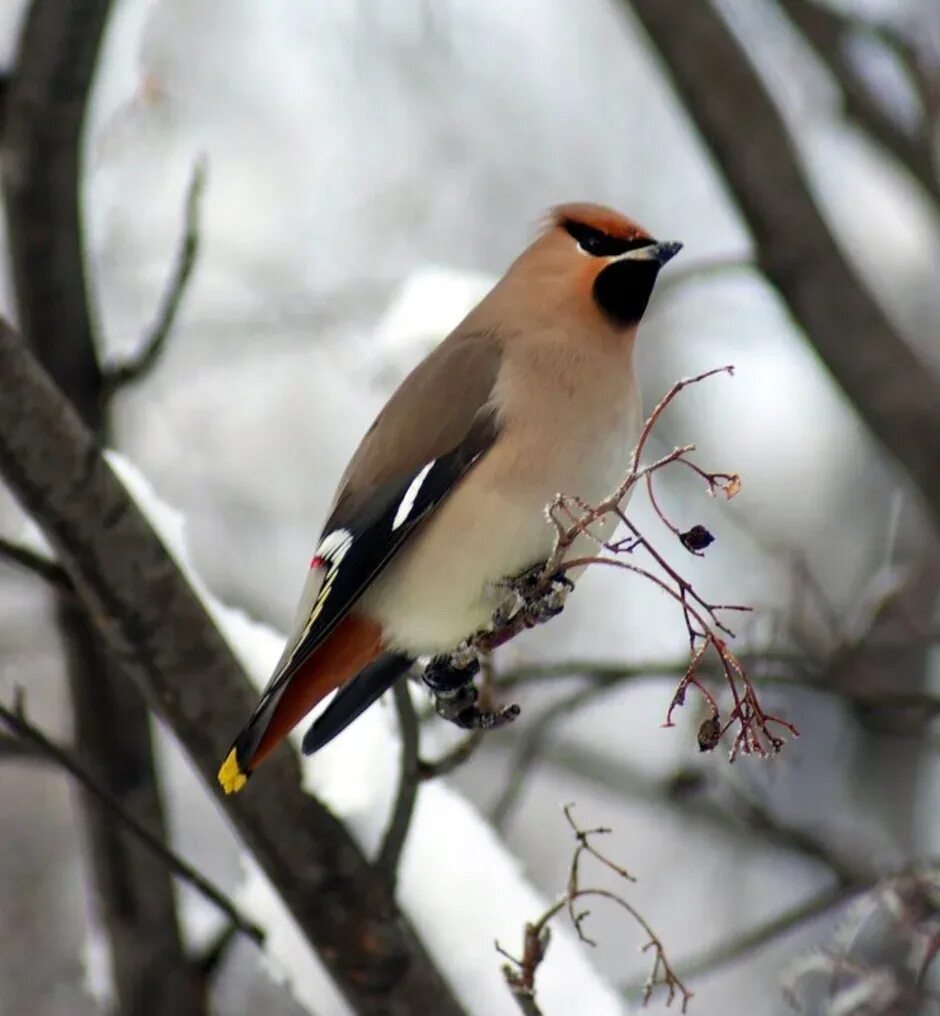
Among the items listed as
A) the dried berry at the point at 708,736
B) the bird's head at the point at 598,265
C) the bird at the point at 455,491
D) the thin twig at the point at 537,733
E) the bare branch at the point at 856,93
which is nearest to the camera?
the dried berry at the point at 708,736

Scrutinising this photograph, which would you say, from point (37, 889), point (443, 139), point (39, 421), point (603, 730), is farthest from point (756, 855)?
point (39, 421)

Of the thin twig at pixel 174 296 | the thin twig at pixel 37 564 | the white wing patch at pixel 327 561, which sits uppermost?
the thin twig at pixel 174 296

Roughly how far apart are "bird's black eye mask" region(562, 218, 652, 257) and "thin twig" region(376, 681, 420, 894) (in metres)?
1.07

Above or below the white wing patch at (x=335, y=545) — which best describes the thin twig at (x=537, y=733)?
below

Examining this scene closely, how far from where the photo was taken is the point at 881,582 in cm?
628

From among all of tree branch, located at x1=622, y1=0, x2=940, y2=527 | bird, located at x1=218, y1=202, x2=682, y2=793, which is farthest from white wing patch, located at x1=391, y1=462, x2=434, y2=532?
tree branch, located at x1=622, y1=0, x2=940, y2=527

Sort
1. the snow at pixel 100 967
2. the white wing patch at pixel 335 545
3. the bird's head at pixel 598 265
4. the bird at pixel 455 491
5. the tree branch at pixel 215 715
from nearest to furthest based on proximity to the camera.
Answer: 1. the tree branch at pixel 215 715
2. the bird at pixel 455 491
3. the white wing patch at pixel 335 545
4. the bird's head at pixel 598 265
5. the snow at pixel 100 967

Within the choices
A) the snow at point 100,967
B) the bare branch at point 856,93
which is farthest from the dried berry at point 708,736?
the bare branch at point 856,93

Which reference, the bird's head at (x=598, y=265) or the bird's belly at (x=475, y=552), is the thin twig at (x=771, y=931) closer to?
the bird's belly at (x=475, y=552)

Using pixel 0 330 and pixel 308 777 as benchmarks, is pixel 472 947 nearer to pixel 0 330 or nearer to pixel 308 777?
pixel 308 777

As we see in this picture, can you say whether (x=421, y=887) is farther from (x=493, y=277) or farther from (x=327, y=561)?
(x=493, y=277)

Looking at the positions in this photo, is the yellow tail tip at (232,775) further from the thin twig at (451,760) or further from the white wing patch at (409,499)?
the white wing patch at (409,499)

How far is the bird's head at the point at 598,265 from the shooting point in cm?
343

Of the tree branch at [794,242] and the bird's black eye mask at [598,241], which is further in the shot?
the tree branch at [794,242]
